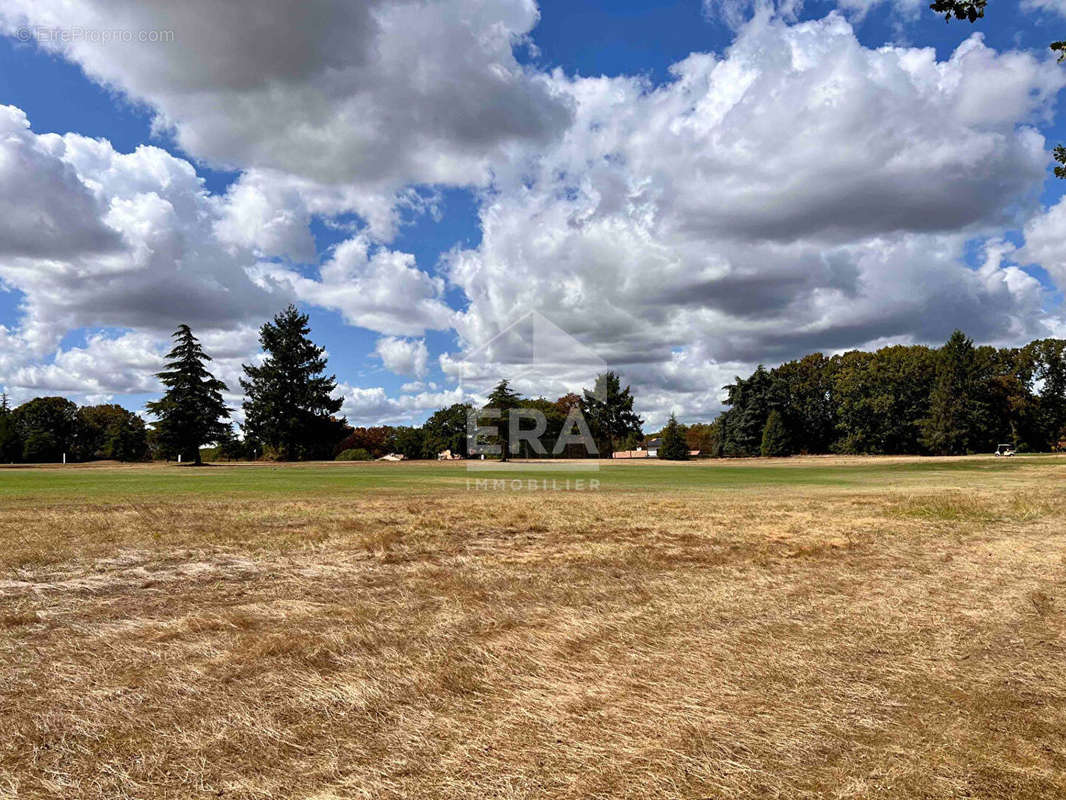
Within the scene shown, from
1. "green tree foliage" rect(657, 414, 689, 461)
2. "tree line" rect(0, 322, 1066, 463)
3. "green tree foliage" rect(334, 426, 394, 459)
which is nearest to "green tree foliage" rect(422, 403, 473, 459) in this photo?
"tree line" rect(0, 322, 1066, 463)

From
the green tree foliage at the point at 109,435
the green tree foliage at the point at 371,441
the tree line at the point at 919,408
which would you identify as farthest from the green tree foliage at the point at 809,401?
the green tree foliage at the point at 109,435

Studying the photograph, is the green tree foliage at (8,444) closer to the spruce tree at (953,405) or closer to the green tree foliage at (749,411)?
the green tree foliage at (749,411)

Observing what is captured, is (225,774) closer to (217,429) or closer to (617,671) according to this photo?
(617,671)

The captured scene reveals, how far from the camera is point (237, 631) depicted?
224 inches

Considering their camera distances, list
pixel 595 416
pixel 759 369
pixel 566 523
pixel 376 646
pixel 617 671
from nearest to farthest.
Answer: pixel 617 671, pixel 376 646, pixel 566 523, pixel 759 369, pixel 595 416

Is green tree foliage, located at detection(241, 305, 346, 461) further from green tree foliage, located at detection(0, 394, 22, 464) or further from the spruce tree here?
the spruce tree

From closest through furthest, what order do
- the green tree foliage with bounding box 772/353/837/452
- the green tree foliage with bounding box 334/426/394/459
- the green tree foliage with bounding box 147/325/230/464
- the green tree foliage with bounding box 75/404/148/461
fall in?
the green tree foliage with bounding box 147/325/230/464
the green tree foliage with bounding box 75/404/148/461
the green tree foliage with bounding box 772/353/837/452
the green tree foliage with bounding box 334/426/394/459

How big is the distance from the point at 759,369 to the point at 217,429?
7295 cm

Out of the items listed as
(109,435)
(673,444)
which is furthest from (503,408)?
(109,435)

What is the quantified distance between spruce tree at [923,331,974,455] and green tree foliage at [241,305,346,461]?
257ft

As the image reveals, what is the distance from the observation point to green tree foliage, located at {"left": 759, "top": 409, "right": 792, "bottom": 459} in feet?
280

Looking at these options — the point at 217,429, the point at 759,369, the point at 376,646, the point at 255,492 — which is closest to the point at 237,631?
the point at 376,646

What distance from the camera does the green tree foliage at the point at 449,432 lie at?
264ft

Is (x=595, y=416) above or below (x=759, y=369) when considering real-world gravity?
below
